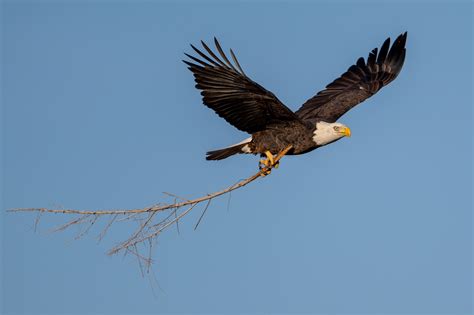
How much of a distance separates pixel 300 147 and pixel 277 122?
410 mm

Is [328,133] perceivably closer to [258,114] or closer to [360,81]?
[258,114]

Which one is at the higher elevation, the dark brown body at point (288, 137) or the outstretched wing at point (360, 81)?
the outstretched wing at point (360, 81)

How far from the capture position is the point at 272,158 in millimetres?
8312

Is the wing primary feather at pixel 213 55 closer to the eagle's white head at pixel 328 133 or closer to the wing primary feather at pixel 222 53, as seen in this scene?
the wing primary feather at pixel 222 53

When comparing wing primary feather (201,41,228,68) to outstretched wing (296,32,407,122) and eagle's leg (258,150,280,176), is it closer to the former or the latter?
eagle's leg (258,150,280,176)

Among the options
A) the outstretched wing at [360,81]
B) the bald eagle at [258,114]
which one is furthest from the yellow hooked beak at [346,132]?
the outstretched wing at [360,81]

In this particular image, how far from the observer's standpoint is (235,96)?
780 cm

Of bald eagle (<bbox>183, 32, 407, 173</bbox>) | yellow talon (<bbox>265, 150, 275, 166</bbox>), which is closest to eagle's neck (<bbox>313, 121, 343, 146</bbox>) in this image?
bald eagle (<bbox>183, 32, 407, 173</bbox>)

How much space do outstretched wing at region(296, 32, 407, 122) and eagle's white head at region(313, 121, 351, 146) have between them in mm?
1488

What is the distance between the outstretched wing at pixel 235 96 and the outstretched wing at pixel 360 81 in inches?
72.5

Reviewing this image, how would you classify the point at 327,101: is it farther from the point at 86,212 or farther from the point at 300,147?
the point at 86,212

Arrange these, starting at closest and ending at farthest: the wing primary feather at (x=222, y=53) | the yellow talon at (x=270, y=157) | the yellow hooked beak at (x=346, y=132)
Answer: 1. the wing primary feather at (x=222, y=53)
2. the yellow talon at (x=270, y=157)
3. the yellow hooked beak at (x=346, y=132)

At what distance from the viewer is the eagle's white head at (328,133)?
327 inches

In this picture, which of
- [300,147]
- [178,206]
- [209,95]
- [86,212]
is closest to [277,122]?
[300,147]
